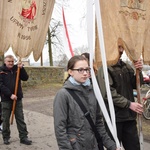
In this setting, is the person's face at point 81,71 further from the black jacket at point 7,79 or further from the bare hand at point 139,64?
the black jacket at point 7,79

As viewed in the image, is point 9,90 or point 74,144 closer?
point 74,144

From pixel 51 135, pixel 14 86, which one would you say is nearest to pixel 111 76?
pixel 14 86

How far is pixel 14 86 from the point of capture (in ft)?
15.8

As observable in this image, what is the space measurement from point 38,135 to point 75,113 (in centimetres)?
368

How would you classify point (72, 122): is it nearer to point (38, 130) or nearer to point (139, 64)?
point (139, 64)

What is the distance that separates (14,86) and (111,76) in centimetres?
231

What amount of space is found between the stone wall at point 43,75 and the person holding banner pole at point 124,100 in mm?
13121

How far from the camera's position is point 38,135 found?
5.85 metres

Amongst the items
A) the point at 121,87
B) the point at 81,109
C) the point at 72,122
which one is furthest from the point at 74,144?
the point at 121,87

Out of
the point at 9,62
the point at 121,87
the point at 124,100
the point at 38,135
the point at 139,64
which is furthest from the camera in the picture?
the point at 38,135

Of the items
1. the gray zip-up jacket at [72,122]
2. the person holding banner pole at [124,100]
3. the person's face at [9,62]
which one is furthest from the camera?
the person's face at [9,62]

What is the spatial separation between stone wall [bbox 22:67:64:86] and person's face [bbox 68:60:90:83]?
1375 centimetres

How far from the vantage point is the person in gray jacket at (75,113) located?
7.73ft

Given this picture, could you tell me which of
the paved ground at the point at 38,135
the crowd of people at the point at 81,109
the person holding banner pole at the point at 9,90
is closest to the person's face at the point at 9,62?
the person holding banner pole at the point at 9,90
